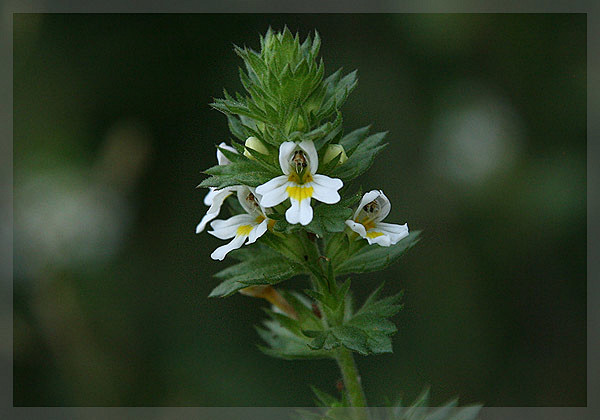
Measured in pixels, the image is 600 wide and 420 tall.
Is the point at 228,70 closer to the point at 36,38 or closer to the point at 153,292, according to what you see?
the point at 36,38

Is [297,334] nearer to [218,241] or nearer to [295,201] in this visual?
[295,201]

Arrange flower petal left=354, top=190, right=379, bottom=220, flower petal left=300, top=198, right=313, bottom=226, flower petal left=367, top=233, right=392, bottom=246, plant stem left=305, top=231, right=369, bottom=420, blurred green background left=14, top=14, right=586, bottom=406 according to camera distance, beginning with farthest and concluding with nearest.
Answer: blurred green background left=14, top=14, right=586, bottom=406, plant stem left=305, top=231, right=369, bottom=420, flower petal left=354, top=190, right=379, bottom=220, flower petal left=367, top=233, right=392, bottom=246, flower petal left=300, top=198, right=313, bottom=226

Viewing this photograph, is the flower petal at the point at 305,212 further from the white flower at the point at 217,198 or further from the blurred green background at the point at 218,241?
the blurred green background at the point at 218,241

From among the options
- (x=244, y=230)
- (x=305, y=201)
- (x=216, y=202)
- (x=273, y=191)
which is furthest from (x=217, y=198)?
(x=305, y=201)

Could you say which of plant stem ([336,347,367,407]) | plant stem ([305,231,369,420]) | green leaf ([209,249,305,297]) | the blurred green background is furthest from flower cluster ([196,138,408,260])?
the blurred green background

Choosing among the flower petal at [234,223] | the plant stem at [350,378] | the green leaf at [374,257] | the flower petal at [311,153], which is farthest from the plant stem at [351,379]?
the flower petal at [311,153]

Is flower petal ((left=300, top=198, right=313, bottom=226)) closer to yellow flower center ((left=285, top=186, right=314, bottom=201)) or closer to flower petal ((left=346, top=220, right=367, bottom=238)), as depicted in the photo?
yellow flower center ((left=285, top=186, right=314, bottom=201))
